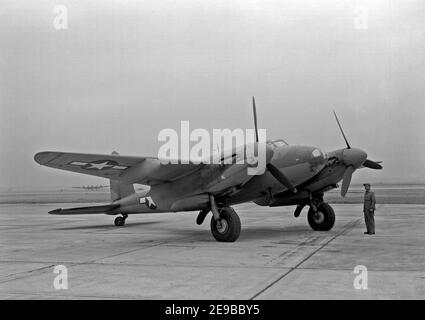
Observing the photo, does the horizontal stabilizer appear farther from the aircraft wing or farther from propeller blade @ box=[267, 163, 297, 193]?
propeller blade @ box=[267, 163, 297, 193]

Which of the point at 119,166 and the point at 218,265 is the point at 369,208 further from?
the point at 119,166

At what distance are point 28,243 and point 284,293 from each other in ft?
30.9

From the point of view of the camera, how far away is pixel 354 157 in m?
13.9

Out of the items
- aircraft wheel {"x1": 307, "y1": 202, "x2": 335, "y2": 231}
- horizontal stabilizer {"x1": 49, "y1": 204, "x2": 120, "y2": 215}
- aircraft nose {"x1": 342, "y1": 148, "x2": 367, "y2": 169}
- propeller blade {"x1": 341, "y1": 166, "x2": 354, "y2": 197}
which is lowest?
aircraft wheel {"x1": 307, "y1": 202, "x2": 335, "y2": 231}

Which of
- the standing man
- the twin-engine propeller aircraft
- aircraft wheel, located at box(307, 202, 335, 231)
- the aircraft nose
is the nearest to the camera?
the twin-engine propeller aircraft

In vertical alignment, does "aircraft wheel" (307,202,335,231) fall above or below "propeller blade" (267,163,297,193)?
below

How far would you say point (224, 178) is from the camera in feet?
40.9

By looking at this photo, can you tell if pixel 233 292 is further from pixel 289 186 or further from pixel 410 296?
pixel 289 186

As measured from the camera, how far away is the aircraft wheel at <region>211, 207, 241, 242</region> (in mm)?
12125

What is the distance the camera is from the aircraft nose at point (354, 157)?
1387 cm

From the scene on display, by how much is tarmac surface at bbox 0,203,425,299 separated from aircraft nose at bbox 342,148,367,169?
212 centimetres

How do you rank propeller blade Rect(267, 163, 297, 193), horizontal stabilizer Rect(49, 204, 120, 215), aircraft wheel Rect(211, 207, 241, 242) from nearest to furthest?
aircraft wheel Rect(211, 207, 241, 242) < propeller blade Rect(267, 163, 297, 193) < horizontal stabilizer Rect(49, 204, 120, 215)

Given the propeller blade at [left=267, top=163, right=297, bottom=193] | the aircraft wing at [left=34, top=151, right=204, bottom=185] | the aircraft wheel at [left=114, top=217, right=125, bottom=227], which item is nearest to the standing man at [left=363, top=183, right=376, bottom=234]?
the propeller blade at [left=267, top=163, right=297, bottom=193]
